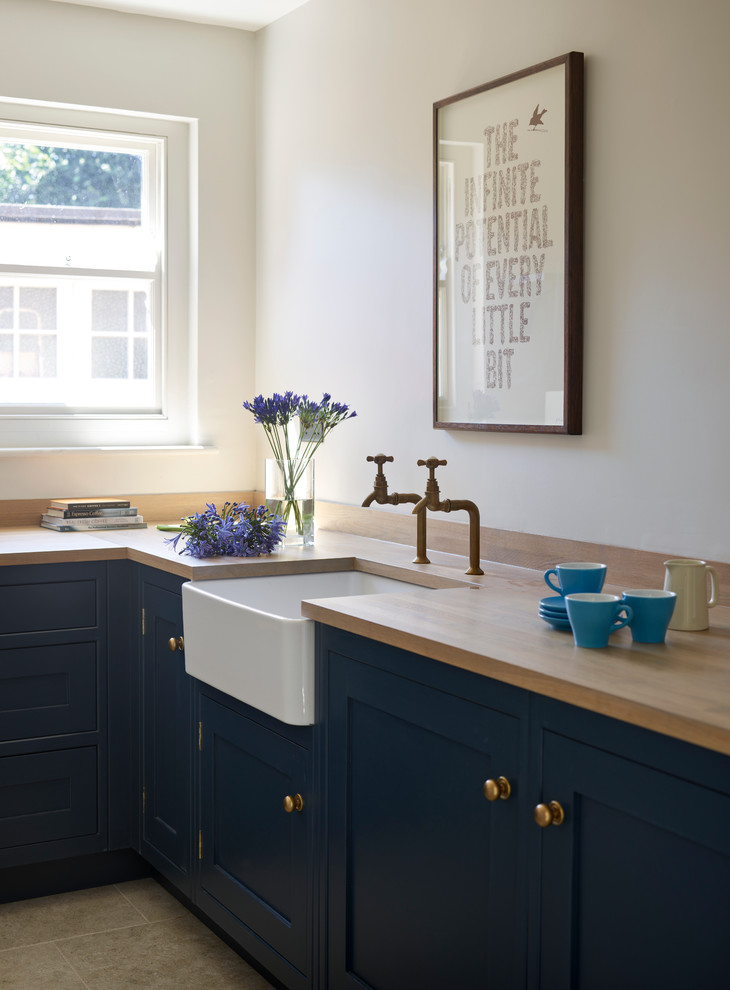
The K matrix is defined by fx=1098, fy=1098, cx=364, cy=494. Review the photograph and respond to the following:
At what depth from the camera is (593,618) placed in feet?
5.46

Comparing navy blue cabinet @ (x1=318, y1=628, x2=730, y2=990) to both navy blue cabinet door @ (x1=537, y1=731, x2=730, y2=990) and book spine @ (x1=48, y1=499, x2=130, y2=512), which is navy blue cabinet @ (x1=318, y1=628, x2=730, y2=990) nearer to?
navy blue cabinet door @ (x1=537, y1=731, x2=730, y2=990)

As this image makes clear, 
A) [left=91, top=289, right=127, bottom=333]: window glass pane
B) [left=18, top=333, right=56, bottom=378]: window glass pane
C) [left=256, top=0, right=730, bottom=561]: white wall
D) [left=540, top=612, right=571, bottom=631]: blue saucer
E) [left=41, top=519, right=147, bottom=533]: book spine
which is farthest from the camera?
[left=91, top=289, right=127, bottom=333]: window glass pane

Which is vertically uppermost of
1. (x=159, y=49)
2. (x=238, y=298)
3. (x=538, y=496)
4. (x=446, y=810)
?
(x=159, y=49)

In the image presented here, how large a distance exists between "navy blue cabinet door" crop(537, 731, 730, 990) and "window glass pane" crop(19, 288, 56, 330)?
8.89 ft

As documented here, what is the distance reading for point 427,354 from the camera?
302cm

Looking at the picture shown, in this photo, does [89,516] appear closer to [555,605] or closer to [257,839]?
[257,839]

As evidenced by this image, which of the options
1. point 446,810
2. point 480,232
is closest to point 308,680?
point 446,810

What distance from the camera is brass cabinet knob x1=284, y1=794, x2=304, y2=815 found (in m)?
2.21

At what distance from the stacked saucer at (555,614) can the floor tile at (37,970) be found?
4.84 ft

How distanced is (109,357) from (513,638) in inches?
96.1

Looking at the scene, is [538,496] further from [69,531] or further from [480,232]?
[69,531]

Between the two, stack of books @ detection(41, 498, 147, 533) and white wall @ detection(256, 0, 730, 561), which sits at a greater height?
white wall @ detection(256, 0, 730, 561)

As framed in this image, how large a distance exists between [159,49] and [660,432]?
243 centimetres

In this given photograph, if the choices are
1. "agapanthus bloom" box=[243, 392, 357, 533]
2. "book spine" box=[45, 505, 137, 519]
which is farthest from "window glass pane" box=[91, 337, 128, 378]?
"agapanthus bloom" box=[243, 392, 357, 533]
